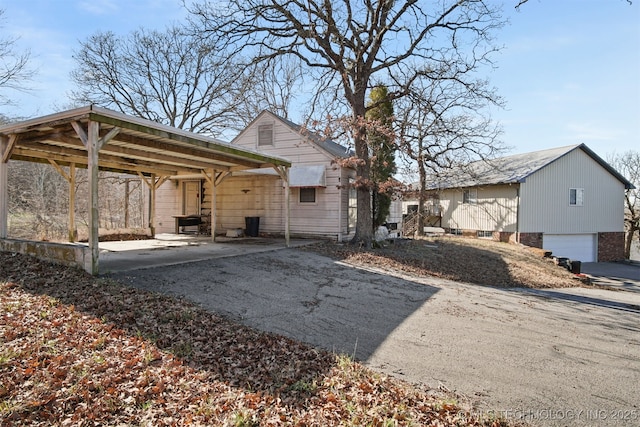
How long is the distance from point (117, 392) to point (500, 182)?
2071 centimetres

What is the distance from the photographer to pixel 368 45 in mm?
11719

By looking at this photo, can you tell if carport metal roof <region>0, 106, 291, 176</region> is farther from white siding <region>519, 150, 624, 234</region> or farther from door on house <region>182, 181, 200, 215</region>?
white siding <region>519, 150, 624, 234</region>

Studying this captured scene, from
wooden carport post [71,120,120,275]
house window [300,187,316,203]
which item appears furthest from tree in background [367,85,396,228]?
wooden carport post [71,120,120,275]

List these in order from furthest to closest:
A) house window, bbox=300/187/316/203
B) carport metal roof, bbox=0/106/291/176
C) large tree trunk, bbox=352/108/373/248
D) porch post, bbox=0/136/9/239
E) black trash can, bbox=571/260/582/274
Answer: black trash can, bbox=571/260/582/274 < house window, bbox=300/187/316/203 < large tree trunk, bbox=352/108/373/248 < porch post, bbox=0/136/9/239 < carport metal roof, bbox=0/106/291/176

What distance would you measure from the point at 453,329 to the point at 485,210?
18.4 metres

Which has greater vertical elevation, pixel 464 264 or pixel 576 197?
pixel 576 197

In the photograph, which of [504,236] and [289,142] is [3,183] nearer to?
[289,142]

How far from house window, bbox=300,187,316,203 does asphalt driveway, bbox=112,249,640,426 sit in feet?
17.2

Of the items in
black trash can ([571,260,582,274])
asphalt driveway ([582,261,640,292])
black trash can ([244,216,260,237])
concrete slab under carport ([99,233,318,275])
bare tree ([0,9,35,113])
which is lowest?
asphalt driveway ([582,261,640,292])

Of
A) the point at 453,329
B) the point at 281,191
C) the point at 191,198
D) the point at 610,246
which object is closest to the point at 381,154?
the point at 281,191

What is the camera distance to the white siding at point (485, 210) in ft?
64.6

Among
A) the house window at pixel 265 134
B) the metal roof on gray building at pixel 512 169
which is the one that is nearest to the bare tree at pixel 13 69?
the house window at pixel 265 134

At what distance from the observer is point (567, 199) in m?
20.5

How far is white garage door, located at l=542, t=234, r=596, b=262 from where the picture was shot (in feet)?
66.7
